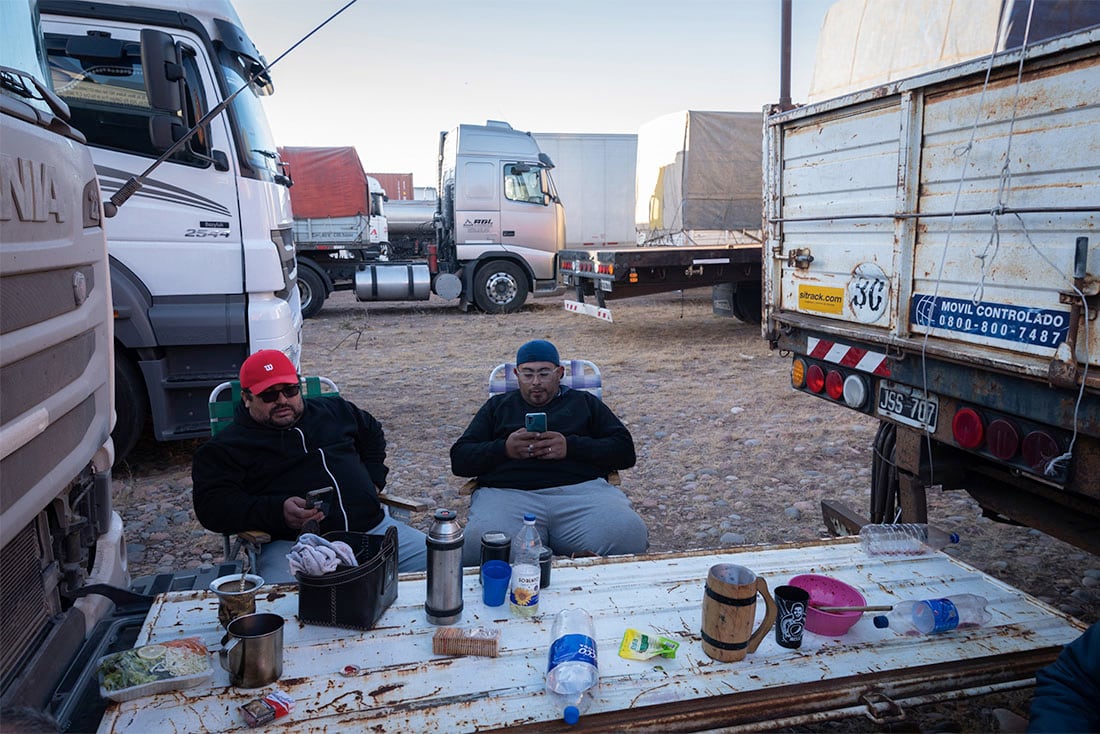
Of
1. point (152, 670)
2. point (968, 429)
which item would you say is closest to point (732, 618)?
point (152, 670)

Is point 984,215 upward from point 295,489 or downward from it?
upward

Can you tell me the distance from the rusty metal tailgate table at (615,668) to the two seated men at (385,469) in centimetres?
63

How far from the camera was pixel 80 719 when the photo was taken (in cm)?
168

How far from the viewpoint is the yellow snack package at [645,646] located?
187cm

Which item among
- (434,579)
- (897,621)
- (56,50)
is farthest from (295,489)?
(56,50)

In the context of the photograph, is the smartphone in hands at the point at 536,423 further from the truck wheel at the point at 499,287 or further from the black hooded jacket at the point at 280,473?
the truck wheel at the point at 499,287

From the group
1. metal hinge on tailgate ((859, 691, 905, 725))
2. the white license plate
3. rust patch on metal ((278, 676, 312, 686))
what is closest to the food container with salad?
rust patch on metal ((278, 676, 312, 686))

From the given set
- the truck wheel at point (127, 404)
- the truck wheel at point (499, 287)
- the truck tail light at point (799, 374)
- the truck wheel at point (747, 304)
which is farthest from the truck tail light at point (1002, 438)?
the truck wheel at point (499, 287)

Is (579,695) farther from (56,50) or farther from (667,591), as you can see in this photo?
(56,50)

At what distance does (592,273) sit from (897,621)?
8080 millimetres

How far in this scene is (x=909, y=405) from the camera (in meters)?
3.12

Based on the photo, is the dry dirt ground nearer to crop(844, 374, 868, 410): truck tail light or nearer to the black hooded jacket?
crop(844, 374, 868, 410): truck tail light

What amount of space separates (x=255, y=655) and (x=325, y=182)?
41.8ft

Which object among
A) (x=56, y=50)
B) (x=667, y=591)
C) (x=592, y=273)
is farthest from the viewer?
(x=592, y=273)
